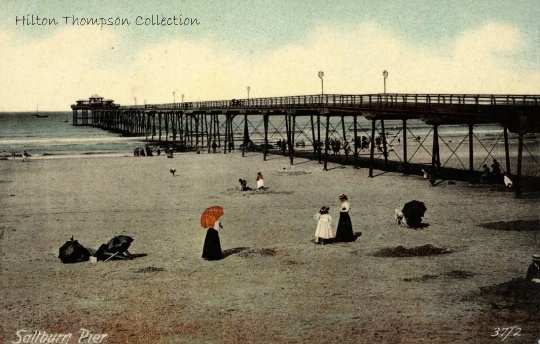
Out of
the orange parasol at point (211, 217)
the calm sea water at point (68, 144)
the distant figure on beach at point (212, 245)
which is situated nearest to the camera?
the orange parasol at point (211, 217)

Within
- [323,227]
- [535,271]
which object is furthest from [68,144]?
[535,271]

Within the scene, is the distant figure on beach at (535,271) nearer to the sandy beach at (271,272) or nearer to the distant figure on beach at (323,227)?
the sandy beach at (271,272)

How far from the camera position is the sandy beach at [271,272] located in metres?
8.45

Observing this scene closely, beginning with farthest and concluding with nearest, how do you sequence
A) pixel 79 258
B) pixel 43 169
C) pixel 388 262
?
1. pixel 43 169
2. pixel 79 258
3. pixel 388 262

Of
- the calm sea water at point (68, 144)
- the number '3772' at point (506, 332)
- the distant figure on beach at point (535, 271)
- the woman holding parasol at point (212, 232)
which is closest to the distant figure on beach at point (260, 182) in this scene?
the woman holding parasol at point (212, 232)

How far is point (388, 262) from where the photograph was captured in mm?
12180

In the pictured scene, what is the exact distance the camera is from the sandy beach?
8.45 metres

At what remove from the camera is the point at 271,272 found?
38.0 feet

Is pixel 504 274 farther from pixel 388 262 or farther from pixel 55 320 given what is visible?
pixel 55 320

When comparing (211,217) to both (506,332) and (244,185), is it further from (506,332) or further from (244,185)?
(244,185)

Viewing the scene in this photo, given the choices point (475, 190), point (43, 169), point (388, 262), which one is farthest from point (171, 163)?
point (388, 262)

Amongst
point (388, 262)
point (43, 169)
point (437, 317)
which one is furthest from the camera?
point (43, 169)

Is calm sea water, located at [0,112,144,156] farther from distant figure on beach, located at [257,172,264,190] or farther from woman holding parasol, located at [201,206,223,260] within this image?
woman holding parasol, located at [201,206,223,260]

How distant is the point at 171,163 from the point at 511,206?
26.2 metres
